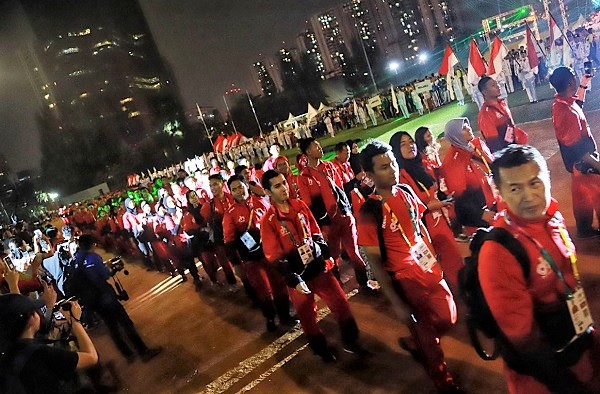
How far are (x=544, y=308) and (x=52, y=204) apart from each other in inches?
3058

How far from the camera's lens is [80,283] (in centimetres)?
645

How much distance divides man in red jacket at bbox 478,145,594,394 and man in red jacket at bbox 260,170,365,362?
2495 millimetres

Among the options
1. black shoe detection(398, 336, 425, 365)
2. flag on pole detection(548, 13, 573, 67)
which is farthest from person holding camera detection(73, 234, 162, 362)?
flag on pole detection(548, 13, 573, 67)

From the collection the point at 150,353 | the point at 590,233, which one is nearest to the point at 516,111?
the point at 590,233

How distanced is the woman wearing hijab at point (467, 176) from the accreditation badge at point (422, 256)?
5.33 ft

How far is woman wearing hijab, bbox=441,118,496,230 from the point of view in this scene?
15.7 ft

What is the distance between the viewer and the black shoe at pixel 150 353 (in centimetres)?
702

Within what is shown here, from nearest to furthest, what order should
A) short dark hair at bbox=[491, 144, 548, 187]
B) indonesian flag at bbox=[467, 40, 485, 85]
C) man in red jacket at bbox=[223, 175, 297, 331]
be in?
short dark hair at bbox=[491, 144, 548, 187]
man in red jacket at bbox=[223, 175, 297, 331]
indonesian flag at bbox=[467, 40, 485, 85]

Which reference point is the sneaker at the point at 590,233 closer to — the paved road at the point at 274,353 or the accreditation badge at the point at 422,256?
the paved road at the point at 274,353

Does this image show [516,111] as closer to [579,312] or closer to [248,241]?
[248,241]

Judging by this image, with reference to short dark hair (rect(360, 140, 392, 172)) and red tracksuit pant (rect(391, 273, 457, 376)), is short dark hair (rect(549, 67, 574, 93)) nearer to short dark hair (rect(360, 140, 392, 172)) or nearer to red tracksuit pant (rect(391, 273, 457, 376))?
short dark hair (rect(360, 140, 392, 172))

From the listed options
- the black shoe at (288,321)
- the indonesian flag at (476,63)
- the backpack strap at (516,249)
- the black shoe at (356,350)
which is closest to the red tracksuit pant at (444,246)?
the black shoe at (356,350)

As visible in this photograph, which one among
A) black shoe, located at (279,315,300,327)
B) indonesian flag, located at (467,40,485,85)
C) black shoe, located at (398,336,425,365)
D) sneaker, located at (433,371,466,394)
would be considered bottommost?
black shoe, located at (279,315,300,327)

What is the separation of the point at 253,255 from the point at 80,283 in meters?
2.57
